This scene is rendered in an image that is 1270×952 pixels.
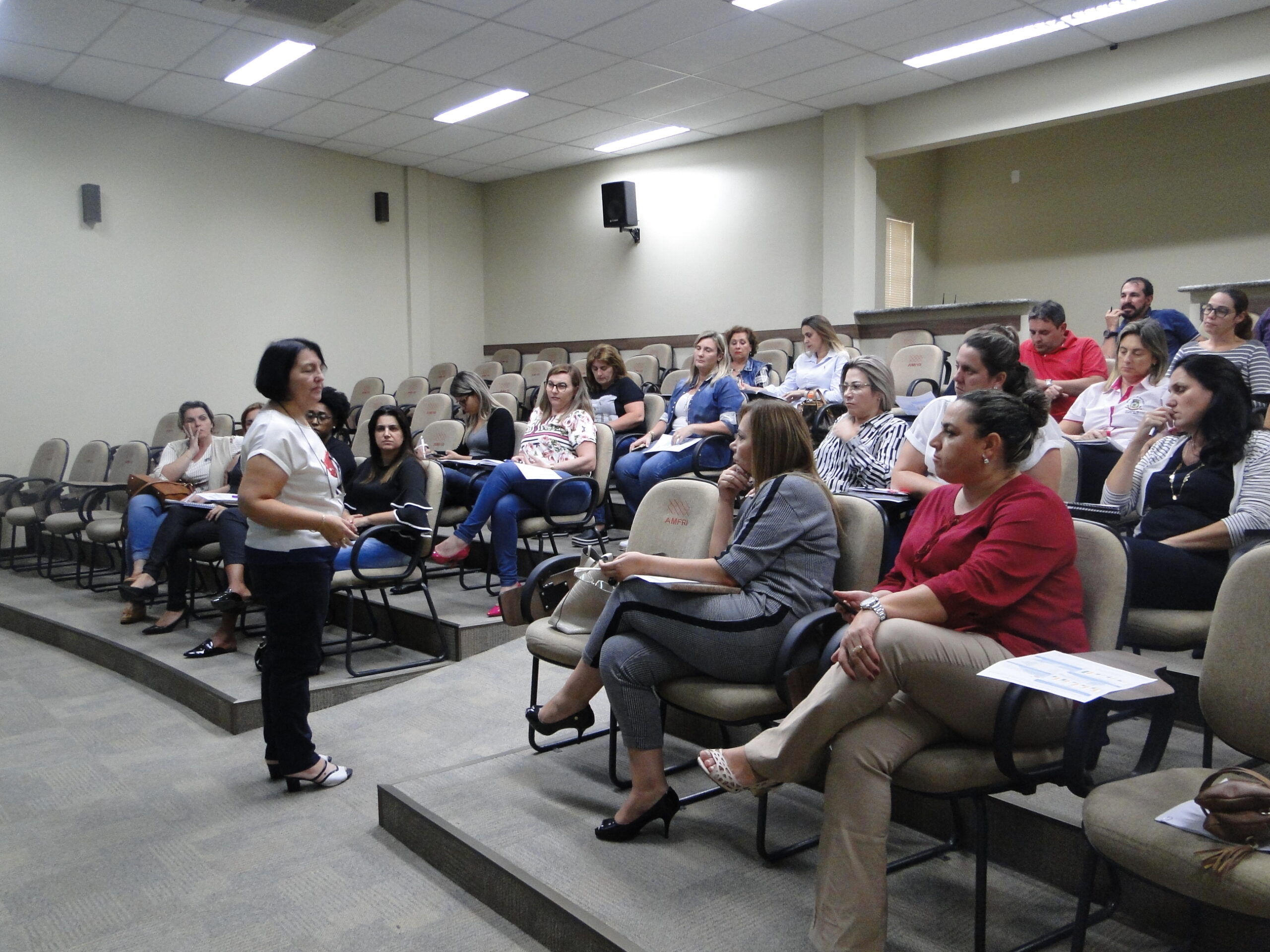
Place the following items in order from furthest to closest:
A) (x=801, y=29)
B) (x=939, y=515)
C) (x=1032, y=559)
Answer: (x=801, y=29)
(x=939, y=515)
(x=1032, y=559)

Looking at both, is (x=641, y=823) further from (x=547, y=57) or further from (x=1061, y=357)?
(x=547, y=57)

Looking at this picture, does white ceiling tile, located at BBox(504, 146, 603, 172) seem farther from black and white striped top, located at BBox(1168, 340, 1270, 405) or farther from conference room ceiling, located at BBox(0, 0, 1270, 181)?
black and white striped top, located at BBox(1168, 340, 1270, 405)

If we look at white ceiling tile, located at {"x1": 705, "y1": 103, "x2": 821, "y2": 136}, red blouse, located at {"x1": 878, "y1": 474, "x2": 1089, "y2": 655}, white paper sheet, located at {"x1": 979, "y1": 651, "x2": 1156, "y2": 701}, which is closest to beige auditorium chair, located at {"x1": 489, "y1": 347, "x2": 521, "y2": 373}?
white ceiling tile, located at {"x1": 705, "y1": 103, "x2": 821, "y2": 136}

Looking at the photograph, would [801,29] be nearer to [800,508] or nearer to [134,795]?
[800,508]

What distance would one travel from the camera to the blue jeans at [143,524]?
4766 millimetres

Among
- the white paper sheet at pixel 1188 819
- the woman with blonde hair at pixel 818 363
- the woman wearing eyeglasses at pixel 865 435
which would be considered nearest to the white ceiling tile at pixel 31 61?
the woman with blonde hair at pixel 818 363

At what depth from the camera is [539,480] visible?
4258 mm

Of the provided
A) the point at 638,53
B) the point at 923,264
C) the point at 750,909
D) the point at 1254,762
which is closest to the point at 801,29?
the point at 638,53

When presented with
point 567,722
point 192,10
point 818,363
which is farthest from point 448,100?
point 567,722

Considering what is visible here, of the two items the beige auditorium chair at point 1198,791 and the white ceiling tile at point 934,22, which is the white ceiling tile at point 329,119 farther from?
the beige auditorium chair at point 1198,791

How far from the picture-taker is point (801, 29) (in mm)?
5832

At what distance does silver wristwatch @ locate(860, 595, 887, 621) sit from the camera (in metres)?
1.83

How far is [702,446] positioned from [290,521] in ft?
8.45

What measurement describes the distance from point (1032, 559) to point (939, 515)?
32 cm
